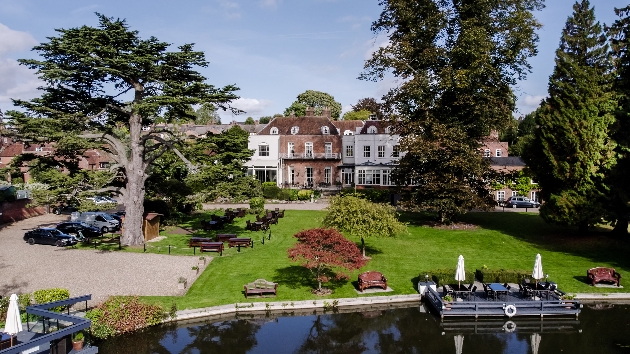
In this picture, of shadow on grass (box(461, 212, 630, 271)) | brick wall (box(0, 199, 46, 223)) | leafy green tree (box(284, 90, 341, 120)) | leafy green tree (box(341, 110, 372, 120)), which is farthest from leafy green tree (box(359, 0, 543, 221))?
leafy green tree (box(284, 90, 341, 120))

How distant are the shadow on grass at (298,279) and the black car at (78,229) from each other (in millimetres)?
15555

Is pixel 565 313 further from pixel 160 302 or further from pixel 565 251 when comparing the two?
pixel 160 302

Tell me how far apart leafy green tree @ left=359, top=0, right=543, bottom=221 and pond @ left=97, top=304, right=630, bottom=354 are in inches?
624

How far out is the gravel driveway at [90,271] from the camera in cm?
1972

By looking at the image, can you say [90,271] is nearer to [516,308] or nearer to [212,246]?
[212,246]

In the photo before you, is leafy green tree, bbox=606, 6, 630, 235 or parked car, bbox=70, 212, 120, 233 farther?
parked car, bbox=70, 212, 120, 233

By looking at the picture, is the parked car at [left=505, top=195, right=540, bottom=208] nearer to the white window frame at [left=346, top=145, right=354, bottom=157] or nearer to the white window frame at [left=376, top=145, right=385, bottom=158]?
the white window frame at [left=376, top=145, right=385, bottom=158]

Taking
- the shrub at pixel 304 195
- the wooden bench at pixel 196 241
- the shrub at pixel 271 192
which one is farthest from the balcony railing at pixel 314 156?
the wooden bench at pixel 196 241

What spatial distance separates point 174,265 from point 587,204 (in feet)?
79.8

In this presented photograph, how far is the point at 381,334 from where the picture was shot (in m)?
16.5

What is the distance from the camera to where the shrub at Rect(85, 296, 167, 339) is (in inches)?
612

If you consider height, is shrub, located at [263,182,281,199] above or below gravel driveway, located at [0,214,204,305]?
above

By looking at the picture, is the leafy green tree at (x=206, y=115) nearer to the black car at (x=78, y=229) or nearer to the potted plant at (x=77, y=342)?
the black car at (x=78, y=229)

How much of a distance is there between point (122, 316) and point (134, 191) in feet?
45.2
